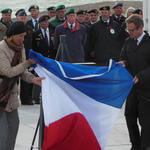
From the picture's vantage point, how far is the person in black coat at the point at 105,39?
38.2 ft

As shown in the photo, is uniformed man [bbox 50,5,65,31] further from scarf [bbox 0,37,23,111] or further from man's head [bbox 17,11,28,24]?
scarf [bbox 0,37,23,111]

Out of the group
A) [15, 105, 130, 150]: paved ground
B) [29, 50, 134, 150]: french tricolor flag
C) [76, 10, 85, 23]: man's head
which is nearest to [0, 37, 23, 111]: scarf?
[29, 50, 134, 150]: french tricolor flag

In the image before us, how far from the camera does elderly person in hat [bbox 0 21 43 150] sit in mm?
5371

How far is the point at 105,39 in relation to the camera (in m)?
11.6

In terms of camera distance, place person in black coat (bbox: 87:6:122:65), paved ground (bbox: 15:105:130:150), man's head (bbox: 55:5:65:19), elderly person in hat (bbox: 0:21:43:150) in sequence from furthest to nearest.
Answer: man's head (bbox: 55:5:65:19) < person in black coat (bbox: 87:6:122:65) < paved ground (bbox: 15:105:130:150) < elderly person in hat (bbox: 0:21:43:150)

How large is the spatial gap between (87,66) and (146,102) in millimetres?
1050

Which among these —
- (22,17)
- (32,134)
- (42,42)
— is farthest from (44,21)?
(32,134)

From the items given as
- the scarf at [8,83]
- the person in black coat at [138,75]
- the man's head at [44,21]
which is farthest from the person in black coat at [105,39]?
the scarf at [8,83]

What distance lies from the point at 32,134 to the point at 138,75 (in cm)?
254

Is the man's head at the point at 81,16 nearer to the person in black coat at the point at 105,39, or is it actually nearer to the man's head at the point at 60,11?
the man's head at the point at 60,11

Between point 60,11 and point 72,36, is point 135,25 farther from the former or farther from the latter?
point 60,11

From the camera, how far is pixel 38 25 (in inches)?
475

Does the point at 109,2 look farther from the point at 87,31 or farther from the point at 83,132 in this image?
the point at 83,132

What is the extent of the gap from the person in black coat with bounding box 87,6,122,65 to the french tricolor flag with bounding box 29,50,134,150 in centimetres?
557
